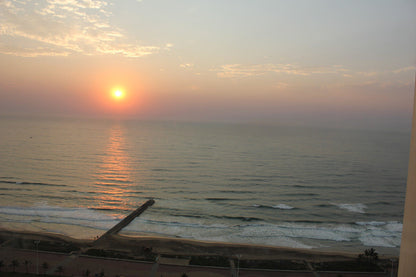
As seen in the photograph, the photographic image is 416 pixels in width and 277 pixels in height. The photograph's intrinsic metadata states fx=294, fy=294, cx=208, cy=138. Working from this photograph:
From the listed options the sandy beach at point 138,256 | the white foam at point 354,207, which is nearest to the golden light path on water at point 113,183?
the sandy beach at point 138,256

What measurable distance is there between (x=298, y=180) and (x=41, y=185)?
107 ft

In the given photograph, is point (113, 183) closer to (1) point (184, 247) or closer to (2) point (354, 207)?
(1) point (184, 247)

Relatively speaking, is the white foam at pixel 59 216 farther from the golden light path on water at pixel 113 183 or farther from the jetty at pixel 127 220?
the golden light path on water at pixel 113 183

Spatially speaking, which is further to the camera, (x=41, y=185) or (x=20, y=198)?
(x=41, y=185)

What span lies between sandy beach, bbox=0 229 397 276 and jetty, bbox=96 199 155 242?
3.10 ft

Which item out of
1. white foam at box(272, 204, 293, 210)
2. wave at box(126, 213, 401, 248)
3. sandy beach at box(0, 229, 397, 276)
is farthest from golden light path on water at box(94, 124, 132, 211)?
white foam at box(272, 204, 293, 210)

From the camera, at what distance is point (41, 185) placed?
3447 cm

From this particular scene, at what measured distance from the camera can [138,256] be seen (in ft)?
60.0

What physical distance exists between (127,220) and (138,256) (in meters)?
7.52

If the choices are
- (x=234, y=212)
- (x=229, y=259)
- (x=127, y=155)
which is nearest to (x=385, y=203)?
(x=234, y=212)

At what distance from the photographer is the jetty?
2242cm

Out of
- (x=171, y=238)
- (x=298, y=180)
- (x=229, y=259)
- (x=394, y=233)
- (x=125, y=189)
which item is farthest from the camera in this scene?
(x=298, y=180)

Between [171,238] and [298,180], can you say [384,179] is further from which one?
[171,238]

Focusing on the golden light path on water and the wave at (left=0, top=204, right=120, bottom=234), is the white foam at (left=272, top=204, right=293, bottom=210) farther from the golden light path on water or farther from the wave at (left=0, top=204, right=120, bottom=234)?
the wave at (left=0, top=204, right=120, bottom=234)
